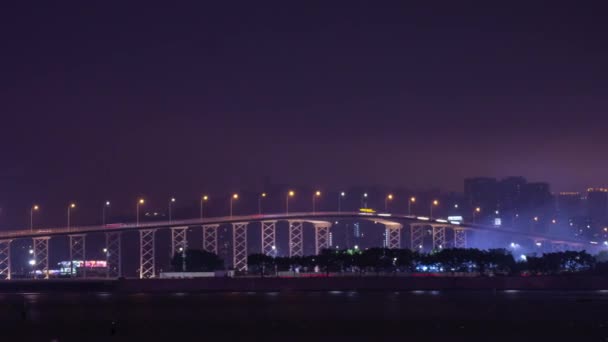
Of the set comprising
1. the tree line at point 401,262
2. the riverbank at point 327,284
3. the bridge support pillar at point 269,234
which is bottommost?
the riverbank at point 327,284

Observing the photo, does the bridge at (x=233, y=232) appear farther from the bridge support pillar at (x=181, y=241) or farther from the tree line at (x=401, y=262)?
the tree line at (x=401, y=262)

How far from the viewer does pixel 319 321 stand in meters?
59.6

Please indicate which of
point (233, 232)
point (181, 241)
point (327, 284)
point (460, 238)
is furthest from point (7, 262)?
point (460, 238)

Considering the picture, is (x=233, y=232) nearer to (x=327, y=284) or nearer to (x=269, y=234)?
(x=269, y=234)

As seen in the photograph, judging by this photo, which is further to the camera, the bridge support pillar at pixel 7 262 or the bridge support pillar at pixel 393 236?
the bridge support pillar at pixel 393 236

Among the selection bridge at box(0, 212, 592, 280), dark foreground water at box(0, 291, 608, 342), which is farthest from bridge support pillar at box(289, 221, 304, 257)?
dark foreground water at box(0, 291, 608, 342)

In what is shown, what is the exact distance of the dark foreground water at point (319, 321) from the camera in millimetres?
49938

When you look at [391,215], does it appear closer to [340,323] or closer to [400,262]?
[400,262]

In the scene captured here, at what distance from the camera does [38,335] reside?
52656 millimetres

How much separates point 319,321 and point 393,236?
126339mm

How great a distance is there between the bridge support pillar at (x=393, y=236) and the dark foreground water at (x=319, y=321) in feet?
295

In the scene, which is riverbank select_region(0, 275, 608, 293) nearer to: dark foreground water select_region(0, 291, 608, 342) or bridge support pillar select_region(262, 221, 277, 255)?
bridge support pillar select_region(262, 221, 277, 255)

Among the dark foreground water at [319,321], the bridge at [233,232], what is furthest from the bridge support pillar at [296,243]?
the dark foreground water at [319,321]

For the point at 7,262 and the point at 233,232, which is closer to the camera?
the point at 233,232
